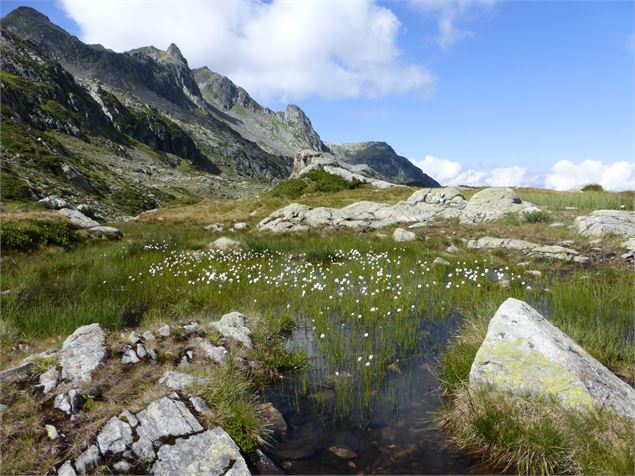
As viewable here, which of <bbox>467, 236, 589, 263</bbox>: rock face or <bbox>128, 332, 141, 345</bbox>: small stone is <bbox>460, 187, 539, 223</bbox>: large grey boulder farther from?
<bbox>128, 332, 141, 345</bbox>: small stone

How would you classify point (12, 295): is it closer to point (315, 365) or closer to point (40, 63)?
point (315, 365)

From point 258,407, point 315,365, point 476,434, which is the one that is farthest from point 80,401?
point 476,434

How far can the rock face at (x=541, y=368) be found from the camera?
201 inches

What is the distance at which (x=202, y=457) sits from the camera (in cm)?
478

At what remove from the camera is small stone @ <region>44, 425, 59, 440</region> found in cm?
478

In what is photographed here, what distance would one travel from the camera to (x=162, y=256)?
17547mm

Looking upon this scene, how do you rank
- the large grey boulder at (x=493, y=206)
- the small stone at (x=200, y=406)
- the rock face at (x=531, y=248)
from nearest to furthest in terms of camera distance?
the small stone at (x=200, y=406) < the rock face at (x=531, y=248) < the large grey boulder at (x=493, y=206)

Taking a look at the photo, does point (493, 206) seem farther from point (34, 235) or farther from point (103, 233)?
point (34, 235)

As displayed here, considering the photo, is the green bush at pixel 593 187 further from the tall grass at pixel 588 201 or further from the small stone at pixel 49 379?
the small stone at pixel 49 379

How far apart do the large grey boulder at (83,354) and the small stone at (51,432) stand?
1.04 meters

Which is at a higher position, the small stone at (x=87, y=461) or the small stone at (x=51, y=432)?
the small stone at (x=51, y=432)

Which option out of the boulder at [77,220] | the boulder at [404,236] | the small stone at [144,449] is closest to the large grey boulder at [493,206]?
the boulder at [404,236]

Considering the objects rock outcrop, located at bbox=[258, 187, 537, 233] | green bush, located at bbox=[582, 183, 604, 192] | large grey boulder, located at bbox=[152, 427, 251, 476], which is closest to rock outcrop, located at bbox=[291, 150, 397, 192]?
rock outcrop, located at bbox=[258, 187, 537, 233]

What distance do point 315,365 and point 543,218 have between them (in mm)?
20938
